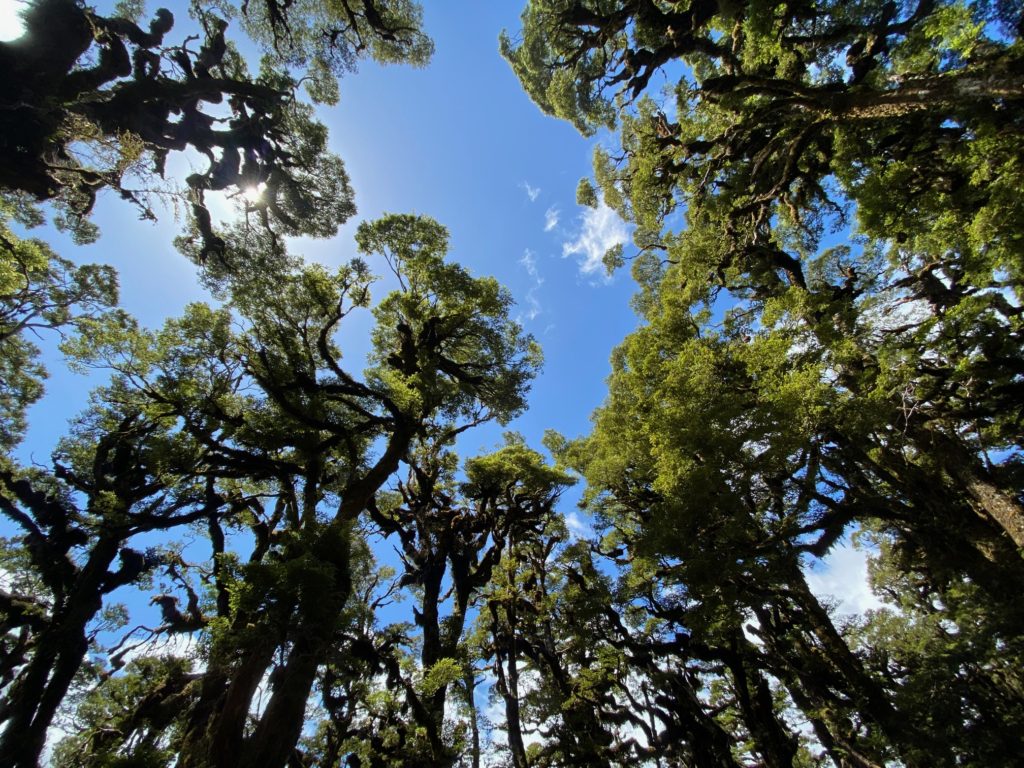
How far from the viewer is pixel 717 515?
7.64 meters

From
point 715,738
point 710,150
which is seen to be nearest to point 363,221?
point 710,150

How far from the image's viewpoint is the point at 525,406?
1377 centimetres

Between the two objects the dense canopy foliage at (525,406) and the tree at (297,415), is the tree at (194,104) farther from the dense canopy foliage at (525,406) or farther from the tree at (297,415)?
the tree at (297,415)

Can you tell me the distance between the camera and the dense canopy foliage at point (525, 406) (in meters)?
6.74

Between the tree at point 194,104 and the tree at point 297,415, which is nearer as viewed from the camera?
the tree at point 297,415

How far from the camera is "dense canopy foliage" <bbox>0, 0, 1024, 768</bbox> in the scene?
6742 millimetres

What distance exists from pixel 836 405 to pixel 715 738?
24.0ft

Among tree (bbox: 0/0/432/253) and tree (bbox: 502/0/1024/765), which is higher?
tree (bbox: 0/0/432/253)

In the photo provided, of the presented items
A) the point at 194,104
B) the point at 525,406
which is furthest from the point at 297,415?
the point at 194,104

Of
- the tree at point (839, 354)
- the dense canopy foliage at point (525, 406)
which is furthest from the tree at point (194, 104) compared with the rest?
the tree at point (839, 354)

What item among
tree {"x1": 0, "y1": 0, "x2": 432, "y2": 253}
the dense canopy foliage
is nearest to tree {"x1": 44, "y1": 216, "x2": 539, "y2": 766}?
the dense canopy foliage

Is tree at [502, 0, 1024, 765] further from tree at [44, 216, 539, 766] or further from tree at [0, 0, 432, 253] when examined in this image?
tree at [0, 0, 432, 253]

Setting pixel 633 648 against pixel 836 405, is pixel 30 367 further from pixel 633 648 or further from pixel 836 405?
pixel 836 405

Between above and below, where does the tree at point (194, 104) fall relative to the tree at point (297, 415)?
above
